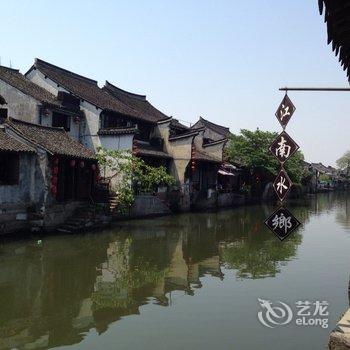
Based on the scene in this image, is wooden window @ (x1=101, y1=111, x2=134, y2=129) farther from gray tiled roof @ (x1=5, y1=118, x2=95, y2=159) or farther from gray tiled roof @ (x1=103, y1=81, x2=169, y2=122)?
gray tiled roof @ (x1=5, y1=118, x2=95, y2=159)

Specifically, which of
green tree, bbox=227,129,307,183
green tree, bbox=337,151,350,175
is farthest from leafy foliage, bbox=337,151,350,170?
green tree, bbox=227,129,307,183

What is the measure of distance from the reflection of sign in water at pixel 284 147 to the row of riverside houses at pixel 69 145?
36.9ft

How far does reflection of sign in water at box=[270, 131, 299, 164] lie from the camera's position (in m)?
8.91

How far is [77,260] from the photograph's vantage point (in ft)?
44.5

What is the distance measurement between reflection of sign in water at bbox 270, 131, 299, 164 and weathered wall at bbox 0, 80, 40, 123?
18141 mm

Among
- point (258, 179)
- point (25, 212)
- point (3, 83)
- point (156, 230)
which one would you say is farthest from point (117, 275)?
point (258, 179)

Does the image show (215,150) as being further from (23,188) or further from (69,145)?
(23,188)

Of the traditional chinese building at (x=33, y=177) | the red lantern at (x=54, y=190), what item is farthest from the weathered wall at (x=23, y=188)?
the red lantern at (x=54, y=190)

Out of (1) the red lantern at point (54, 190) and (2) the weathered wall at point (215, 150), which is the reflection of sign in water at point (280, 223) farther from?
(2) the weathered wall at point (215, 150)

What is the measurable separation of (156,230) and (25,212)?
6.15m

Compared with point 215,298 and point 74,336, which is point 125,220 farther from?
point 74,336

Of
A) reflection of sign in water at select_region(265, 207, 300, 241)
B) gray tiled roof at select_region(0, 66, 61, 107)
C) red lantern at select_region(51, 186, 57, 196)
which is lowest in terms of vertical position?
reflection of sign in water at select_region(265, 207, 300, 241)

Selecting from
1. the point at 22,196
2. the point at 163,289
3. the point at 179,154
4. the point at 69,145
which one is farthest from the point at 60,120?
the point at 163,289

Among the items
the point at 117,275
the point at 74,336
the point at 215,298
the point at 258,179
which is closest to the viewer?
the point at 74,336
